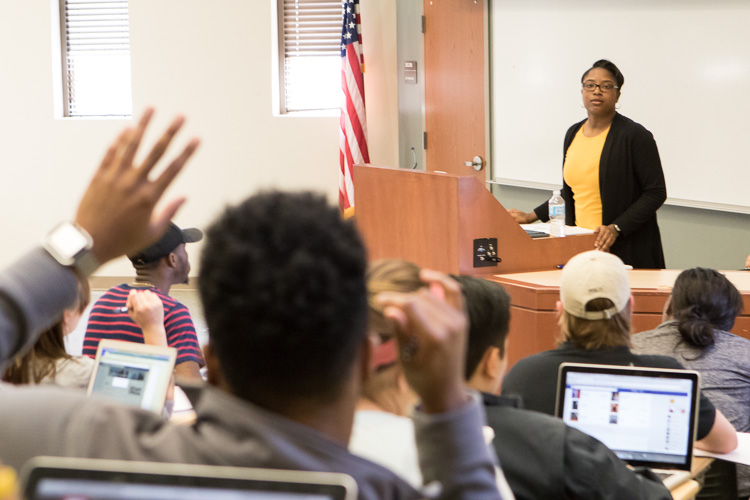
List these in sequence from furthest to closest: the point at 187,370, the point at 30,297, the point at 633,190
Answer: the point at 633,190
the point at 187,370
the point at 30,297

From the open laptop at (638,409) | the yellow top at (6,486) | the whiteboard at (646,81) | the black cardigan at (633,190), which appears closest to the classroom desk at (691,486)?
the open laptop at (638,409)

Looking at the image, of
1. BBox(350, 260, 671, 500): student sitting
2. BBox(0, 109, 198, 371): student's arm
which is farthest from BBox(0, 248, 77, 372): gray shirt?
BBox(350, 260, 671, 500): student sitting

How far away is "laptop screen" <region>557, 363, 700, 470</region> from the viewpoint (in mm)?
2143

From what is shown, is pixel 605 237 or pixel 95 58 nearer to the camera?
pixel 605 237

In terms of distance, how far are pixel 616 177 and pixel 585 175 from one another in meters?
0.20

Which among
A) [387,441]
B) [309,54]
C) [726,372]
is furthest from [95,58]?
[387,441]

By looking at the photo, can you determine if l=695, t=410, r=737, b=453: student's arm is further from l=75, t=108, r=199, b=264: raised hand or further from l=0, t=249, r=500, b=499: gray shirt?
l=75, t=108, r=199, b=264: raised hand

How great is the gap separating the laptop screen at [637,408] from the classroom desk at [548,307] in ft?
4.39

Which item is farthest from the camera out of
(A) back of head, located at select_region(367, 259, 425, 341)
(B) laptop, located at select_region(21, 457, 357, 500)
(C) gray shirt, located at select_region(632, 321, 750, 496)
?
(C) gray shirt, located at select_region(632, 321, 750, 496)

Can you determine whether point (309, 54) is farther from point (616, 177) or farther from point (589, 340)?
point (589, 340)

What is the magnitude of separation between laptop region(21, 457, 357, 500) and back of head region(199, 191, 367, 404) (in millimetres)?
96

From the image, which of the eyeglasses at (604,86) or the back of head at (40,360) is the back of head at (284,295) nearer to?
the back of head at (40,360)

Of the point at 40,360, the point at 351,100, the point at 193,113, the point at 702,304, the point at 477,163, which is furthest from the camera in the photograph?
the point at 193,113

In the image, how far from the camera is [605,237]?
4340 millimetres
